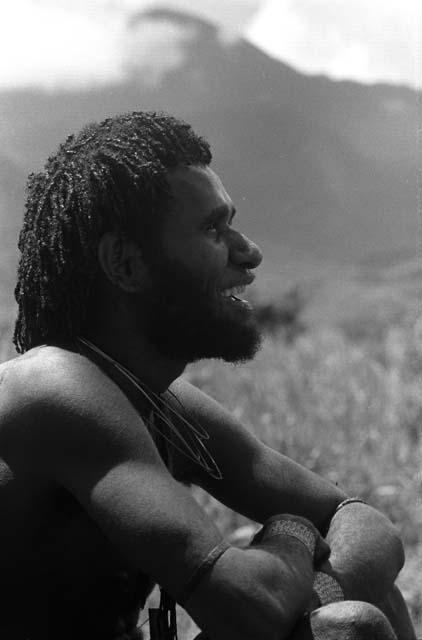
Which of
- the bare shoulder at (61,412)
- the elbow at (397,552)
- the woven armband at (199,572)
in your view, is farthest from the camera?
the elbow at (397,552)

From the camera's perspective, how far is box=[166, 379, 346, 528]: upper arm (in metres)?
3.15

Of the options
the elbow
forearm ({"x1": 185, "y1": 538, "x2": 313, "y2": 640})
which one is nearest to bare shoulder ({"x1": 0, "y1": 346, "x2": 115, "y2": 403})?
forearm ({"x1": 185, "y1": 538, "x2": 313, "y2": 640})

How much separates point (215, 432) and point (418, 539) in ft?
8.43

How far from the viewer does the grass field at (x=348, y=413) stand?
566cm

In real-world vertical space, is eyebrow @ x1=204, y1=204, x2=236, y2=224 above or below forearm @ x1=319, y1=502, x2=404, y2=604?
above

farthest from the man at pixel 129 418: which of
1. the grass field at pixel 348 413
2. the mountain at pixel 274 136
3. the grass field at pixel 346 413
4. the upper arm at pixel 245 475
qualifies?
the mountain at pixel 274 136

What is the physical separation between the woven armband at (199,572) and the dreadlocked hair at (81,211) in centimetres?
68

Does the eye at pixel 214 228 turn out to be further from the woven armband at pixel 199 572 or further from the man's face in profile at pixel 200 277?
the woven armband at pixel 199 572

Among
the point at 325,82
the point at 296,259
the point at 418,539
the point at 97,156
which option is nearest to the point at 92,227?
the point at 97,156

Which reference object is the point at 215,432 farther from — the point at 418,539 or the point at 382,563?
the point at 418,539

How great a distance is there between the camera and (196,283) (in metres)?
2.75

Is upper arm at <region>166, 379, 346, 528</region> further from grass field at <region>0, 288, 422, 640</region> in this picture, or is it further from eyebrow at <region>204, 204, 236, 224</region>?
grass field at <region>0, 288, 422, 640</region>

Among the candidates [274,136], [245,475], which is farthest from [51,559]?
[274,136]

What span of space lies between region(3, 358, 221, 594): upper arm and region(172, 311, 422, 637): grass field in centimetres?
240
